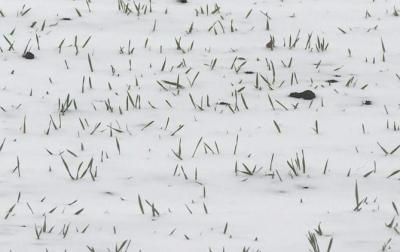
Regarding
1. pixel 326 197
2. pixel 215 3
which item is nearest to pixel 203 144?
pixel 326 197

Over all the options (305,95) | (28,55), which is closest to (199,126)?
(305,95)

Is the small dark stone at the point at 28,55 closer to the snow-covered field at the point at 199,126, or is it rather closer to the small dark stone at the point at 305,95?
the snow-covered field at the point at 199,126

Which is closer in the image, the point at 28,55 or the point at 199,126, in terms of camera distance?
the point at 199,126

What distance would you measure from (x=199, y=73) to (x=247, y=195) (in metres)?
2.11

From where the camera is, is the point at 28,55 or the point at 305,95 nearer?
the point at 305,95

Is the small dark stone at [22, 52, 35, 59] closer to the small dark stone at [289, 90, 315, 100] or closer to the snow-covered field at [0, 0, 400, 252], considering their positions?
the snow-covered field at [0, 0, 400, 252]

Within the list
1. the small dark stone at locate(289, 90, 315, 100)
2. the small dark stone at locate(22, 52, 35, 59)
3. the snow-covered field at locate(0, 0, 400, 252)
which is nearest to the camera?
the snow-covered field at locate(0, 0, 400, 252)

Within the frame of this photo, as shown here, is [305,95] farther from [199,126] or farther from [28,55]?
[28,55]

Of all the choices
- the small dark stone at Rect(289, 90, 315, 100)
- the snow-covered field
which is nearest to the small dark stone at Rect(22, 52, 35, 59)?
the snow-covered field

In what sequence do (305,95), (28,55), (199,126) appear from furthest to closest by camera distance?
(28,55) < (305,95) < (199,126)

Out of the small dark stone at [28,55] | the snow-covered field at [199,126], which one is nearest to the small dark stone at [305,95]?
the snow-covered field at [199,126]

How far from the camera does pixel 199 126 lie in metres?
5.18

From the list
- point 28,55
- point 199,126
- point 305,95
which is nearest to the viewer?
point 199,126

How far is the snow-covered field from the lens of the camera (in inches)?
150
